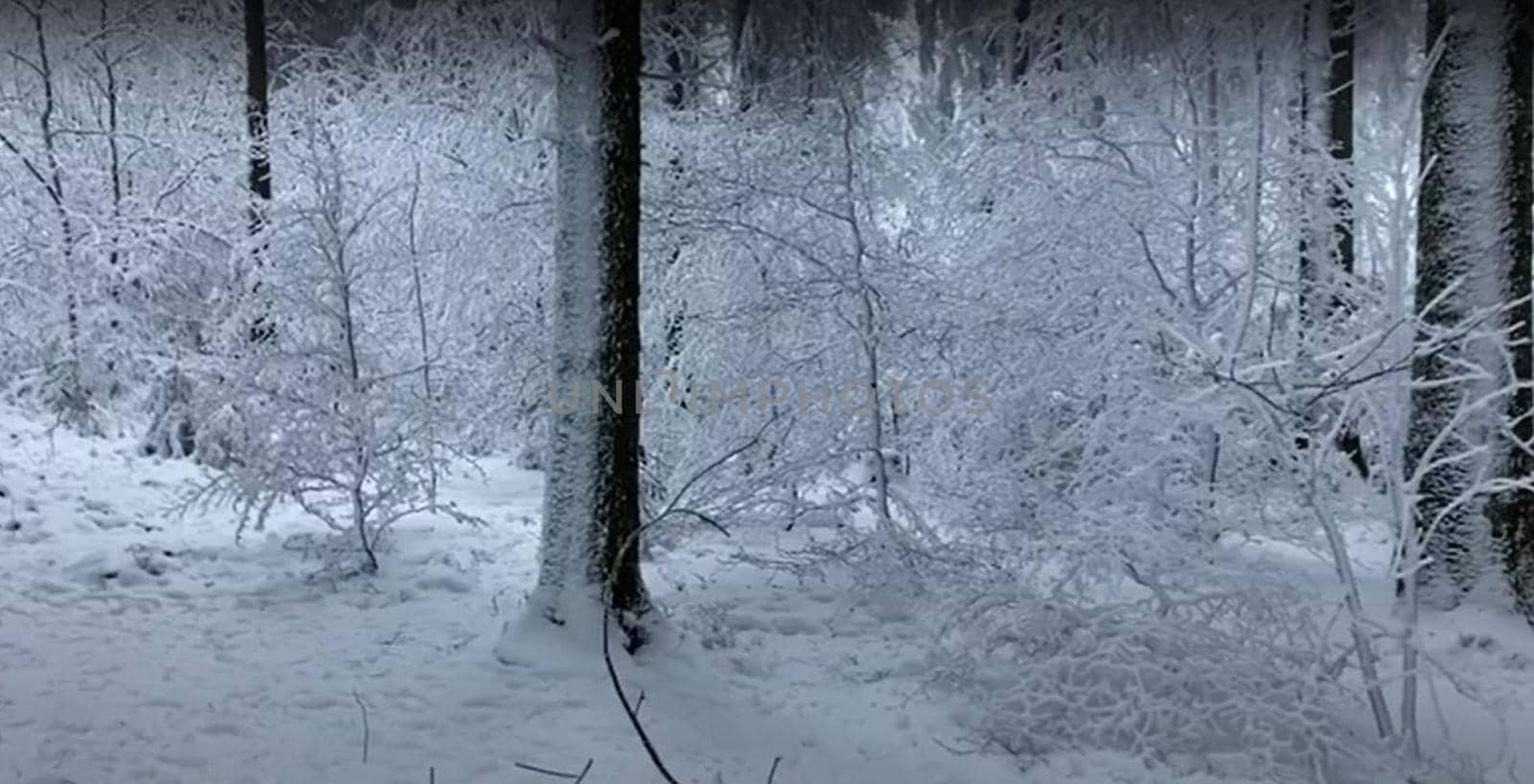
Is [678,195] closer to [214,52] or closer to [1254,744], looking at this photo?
[1254,744]

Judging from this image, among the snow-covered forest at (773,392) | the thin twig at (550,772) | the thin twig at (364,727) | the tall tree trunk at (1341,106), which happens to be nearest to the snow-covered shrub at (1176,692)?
the snow-covered forest at (773,392)

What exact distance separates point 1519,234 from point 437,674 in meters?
6.71

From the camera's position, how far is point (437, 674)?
546 centimetres

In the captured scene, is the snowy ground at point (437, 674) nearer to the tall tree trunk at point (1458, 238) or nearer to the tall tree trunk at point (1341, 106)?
the tall tree trunk at point (1458, 238)

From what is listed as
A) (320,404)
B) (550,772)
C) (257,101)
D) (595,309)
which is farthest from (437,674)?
(257,101)

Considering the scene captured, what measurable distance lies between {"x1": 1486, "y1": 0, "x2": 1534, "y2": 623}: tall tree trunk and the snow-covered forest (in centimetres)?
3

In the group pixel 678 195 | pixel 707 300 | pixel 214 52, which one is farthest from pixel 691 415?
pixel 214 52

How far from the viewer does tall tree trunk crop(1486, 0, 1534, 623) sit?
6.22 m

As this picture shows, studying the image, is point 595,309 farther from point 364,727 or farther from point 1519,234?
point 1519,234

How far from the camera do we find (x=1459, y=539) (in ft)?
20.8

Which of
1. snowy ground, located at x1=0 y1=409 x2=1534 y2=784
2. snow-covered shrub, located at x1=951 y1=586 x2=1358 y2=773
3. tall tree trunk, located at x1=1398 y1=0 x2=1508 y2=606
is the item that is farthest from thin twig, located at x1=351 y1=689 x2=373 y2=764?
tall tree trunk, located at x1=1398 y1=0 x2=1508 y2=606

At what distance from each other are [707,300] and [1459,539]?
536cm

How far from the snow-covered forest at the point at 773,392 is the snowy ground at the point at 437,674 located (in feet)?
0.12

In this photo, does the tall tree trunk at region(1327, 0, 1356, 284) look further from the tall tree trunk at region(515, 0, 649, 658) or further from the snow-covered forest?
the tall tree trunk at region(515, 0, 649, 658)
